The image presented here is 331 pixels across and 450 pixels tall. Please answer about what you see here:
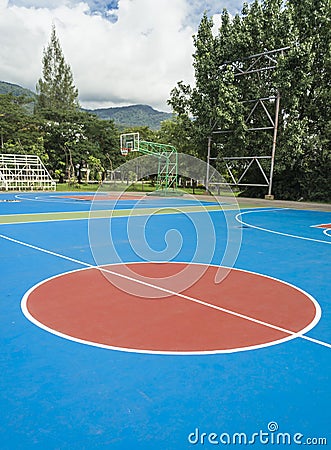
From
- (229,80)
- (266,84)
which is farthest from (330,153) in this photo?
(229,80)

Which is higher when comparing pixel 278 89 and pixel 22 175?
pixel 278 89

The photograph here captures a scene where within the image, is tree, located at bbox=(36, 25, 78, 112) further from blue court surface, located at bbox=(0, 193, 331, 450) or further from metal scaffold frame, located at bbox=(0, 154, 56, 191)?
blue court surface, located at bbox=(0, 193, 331, 450)

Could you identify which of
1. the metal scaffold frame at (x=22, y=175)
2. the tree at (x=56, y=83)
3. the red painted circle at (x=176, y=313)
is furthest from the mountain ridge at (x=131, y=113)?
the red painted circle at (x=176, y=313)

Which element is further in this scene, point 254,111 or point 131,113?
point 131,113

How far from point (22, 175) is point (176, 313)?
23.9m

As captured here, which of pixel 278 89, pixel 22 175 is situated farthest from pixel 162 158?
pixel 22 175

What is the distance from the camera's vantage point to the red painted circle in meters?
3.36

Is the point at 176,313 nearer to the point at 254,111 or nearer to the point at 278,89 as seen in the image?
the point at 278,89

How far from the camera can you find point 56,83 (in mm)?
46406

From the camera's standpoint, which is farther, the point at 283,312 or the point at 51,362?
the point at 283,312

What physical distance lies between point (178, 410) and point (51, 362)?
42.3 inches

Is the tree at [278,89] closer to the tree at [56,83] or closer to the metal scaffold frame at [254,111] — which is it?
the metal scaffold frame at [254,111]

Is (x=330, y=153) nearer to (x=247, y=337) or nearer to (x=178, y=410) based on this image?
(x=247, y=337)

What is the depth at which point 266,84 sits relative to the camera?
20484 millimetres
